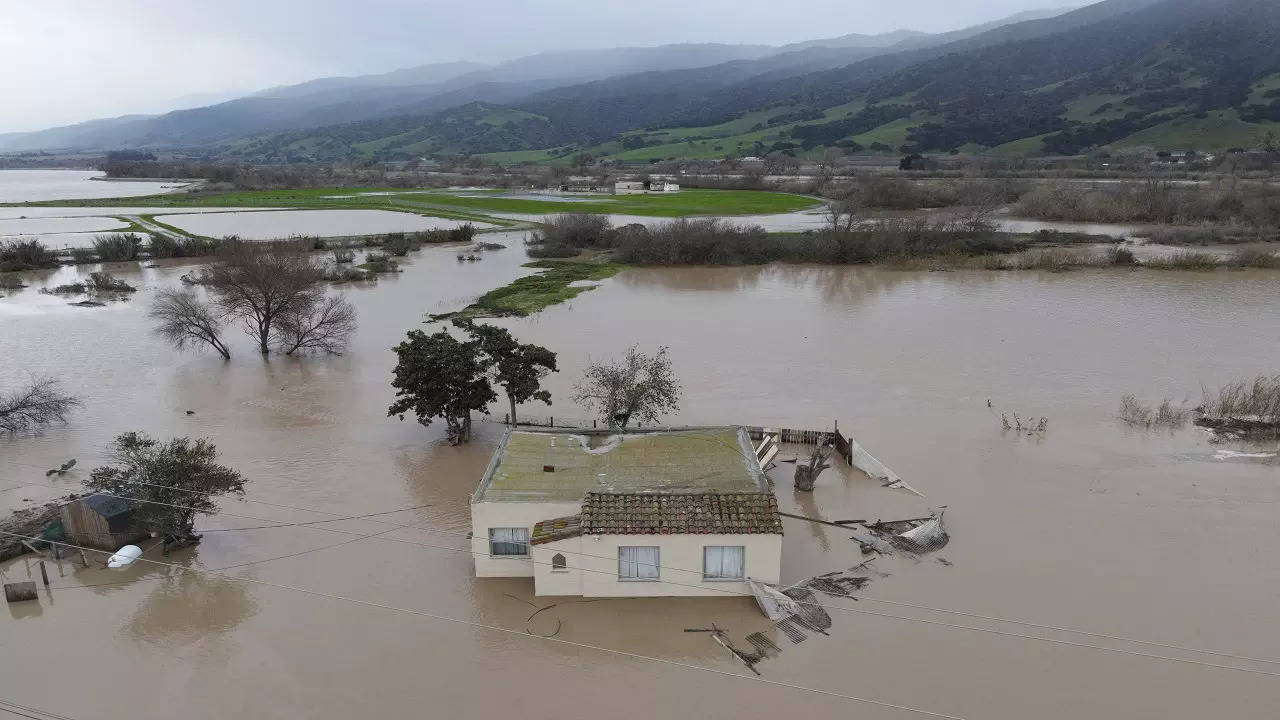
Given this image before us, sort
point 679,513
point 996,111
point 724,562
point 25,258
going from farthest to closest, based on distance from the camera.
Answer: point 996,111 → point 25,258 → point 724,562 → point 679,513

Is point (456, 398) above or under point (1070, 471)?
above

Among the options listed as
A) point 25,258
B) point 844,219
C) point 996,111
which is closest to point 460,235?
point 25,258

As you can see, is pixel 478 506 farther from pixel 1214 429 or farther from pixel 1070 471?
pixel 1214 429

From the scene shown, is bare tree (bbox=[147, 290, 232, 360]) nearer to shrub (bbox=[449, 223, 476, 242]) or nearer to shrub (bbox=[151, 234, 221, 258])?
shrub (bbox=[151, 234, 221, 258])

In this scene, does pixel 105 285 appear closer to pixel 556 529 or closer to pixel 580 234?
pixel 580 234

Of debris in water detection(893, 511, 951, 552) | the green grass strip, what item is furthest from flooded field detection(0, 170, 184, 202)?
debris in water detection(893, 511, 951, 552)

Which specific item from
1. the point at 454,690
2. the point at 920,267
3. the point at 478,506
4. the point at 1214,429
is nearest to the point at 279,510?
the point at 478,506
